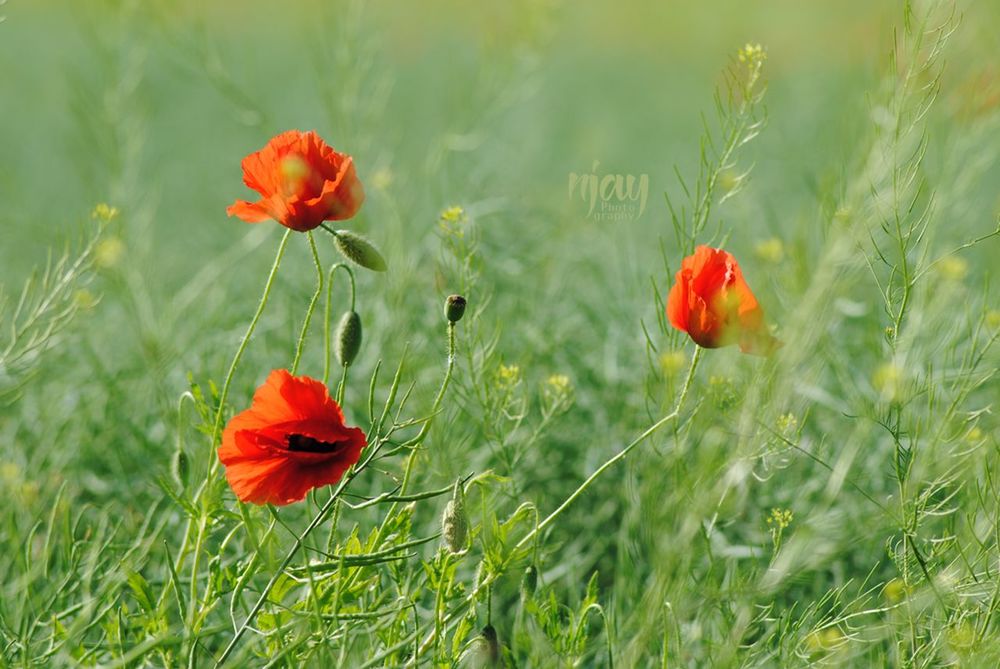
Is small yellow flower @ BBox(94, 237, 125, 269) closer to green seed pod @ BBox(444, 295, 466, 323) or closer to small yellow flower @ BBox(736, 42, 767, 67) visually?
green seed pod @ BBox(444, 295, 466, 323)

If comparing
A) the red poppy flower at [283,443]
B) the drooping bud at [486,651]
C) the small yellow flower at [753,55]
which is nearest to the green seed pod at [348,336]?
the red poppy flower at [283,443]

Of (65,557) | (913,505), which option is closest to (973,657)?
(913,505)

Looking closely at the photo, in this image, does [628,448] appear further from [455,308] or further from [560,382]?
[560,382]

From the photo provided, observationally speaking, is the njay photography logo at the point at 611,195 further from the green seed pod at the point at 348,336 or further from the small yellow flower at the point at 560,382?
the green seed pod at the point at 348,336

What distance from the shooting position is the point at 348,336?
0.85 metres

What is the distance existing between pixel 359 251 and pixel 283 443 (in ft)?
0.60

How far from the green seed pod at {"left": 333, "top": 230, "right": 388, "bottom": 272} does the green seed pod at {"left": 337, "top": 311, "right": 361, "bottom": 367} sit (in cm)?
4

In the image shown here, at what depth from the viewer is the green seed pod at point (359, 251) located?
860 mm

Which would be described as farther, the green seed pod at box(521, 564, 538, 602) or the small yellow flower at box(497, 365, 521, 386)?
the small yellow flower at box(497, 365, 521, 386)

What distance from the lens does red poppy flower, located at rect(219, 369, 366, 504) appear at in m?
0.73

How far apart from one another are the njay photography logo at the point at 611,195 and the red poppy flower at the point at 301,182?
0.42 metres

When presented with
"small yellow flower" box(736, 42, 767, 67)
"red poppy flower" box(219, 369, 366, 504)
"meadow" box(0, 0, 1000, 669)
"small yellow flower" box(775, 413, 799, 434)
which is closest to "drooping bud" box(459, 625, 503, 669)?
"meadow" box(0, 0, 1000, 669)

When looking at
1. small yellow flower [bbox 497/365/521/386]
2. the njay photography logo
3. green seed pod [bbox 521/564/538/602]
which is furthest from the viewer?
the njay photography logo

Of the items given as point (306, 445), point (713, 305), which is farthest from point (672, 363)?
point (306, 445)
